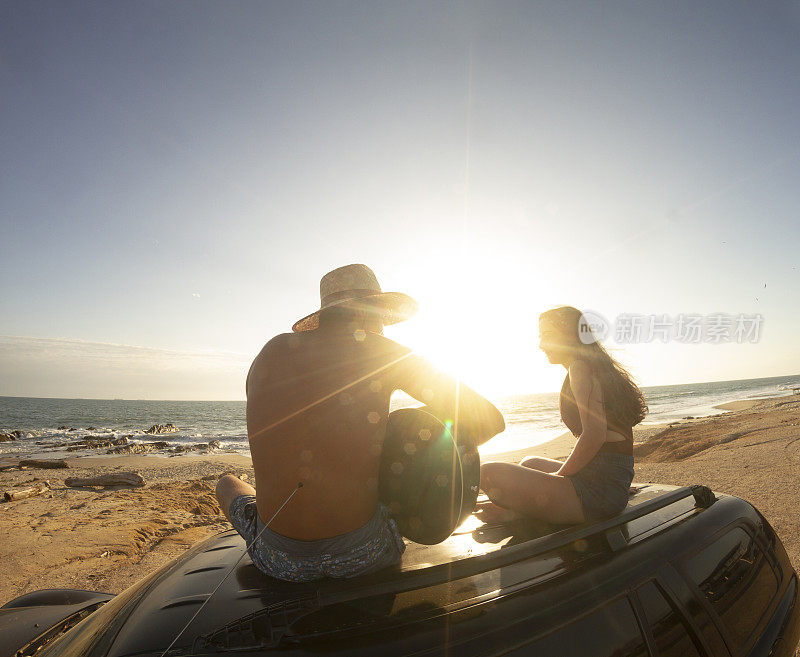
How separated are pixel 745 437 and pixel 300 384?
41.7 feet

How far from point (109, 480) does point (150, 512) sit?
341cm

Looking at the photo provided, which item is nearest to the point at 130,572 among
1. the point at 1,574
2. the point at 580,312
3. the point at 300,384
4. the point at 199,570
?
the point at 1,574

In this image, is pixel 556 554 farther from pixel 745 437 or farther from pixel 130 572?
pixel 745 437

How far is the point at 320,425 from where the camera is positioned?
5.69ft

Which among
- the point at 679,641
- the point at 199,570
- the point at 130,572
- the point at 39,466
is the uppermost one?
the point at 199,570

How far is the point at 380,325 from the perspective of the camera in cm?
223

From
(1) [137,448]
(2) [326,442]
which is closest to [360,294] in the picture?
(2) [326,442]

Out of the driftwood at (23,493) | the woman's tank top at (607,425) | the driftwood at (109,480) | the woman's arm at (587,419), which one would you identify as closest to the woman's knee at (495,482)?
the woman's arm at (587,419)

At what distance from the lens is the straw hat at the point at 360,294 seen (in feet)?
7.50

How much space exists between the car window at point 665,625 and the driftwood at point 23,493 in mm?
10553

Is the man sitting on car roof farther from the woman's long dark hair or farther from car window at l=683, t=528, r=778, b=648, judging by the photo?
the woman's long dark hair

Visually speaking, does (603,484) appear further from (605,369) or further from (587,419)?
(605,369)

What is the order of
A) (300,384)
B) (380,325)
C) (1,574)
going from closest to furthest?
(300,384) < (380,325) < (1,574)

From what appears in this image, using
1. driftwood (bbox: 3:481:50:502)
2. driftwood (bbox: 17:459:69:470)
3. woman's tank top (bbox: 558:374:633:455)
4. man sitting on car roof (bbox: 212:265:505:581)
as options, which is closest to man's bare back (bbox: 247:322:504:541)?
man sitting on car roof (bbox: 212:265:505:581)
